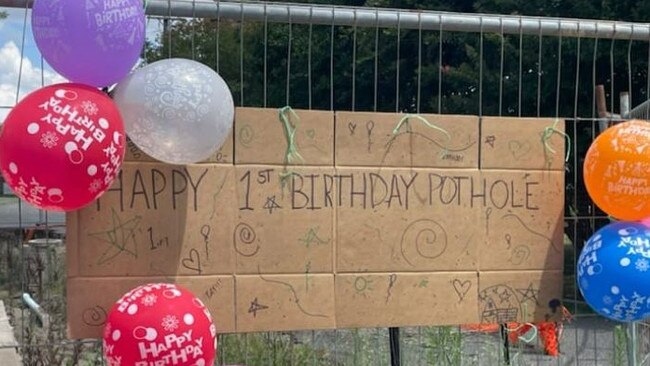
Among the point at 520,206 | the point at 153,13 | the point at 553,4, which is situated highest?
the point at 553,4

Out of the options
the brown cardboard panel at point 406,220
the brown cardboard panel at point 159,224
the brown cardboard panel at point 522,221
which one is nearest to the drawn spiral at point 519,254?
the brown cardboard panel at point 522,221

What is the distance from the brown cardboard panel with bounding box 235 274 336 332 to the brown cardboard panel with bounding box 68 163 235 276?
5.8 inches

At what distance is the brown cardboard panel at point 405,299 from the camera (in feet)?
12.5

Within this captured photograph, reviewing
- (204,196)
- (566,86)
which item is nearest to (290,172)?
(204,196)

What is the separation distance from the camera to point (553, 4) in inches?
444

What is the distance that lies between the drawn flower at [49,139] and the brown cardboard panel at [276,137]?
920 millimetres

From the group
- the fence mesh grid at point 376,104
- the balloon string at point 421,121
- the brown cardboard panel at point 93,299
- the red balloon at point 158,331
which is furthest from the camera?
the fence mesh grid at point 376,104

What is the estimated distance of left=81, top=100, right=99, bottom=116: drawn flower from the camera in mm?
3016

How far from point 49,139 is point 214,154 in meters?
0.85

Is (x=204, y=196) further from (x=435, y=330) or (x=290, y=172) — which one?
(x=435, y=330)

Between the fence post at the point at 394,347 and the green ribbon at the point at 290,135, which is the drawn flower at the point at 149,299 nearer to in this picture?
the green ribbon at the point at 290,135

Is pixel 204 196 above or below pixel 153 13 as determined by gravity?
below

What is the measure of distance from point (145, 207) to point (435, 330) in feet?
6.06

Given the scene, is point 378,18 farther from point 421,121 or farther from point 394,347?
point 394,347
